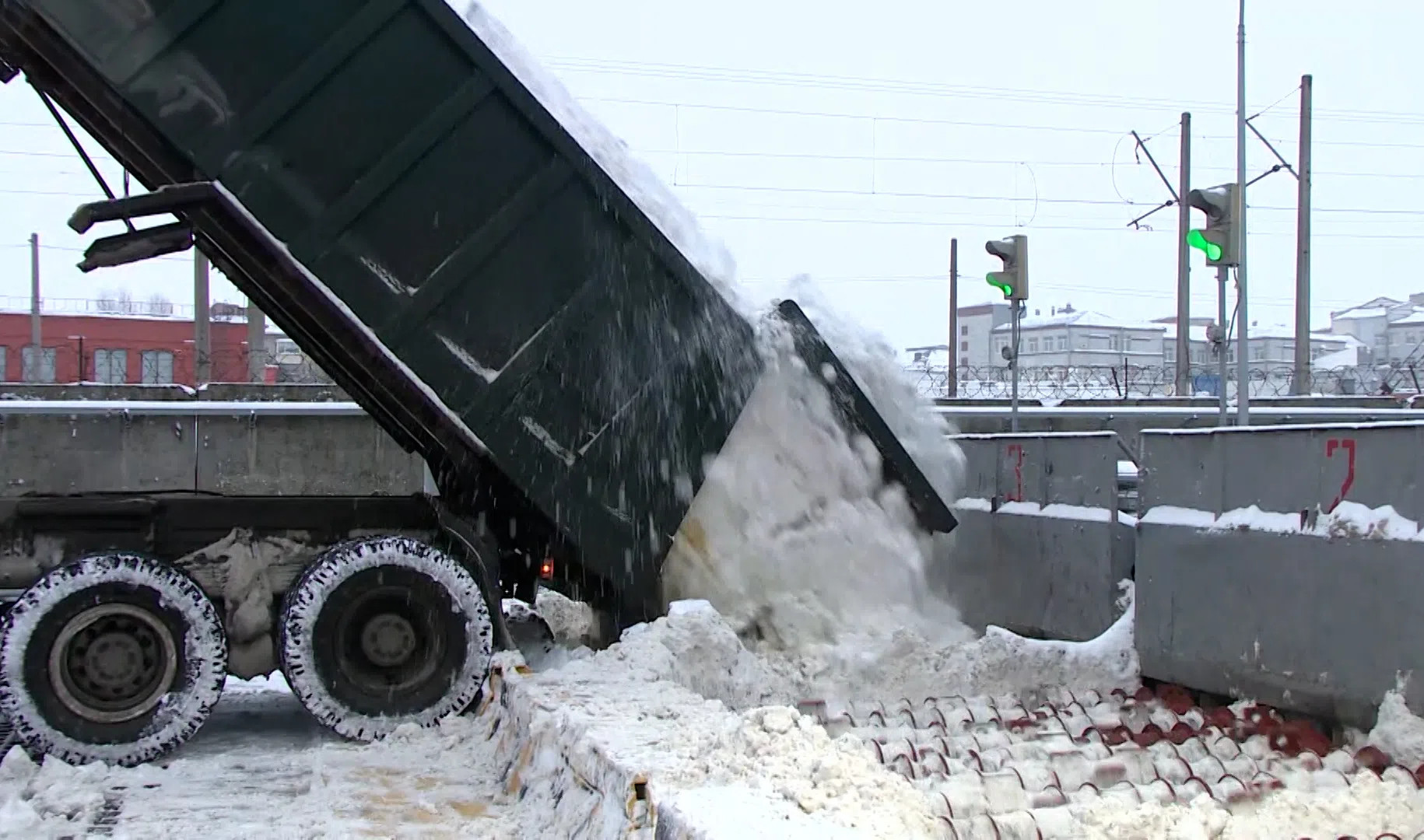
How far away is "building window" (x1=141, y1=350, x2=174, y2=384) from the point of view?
27844mm

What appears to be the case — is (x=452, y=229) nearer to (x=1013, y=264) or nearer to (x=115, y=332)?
(x=1013, y=264)

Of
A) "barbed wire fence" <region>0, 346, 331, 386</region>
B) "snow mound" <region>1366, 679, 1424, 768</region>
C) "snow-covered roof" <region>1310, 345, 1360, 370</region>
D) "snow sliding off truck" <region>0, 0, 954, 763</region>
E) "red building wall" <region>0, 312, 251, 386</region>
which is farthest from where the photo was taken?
"snow-covered roof" <region>1310, 345, 1360, 370</region>

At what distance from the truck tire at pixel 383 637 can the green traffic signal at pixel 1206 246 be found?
7180 mm

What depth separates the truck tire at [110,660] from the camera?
6.65 m

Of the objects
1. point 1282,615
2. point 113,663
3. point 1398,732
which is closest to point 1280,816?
point 1398,732

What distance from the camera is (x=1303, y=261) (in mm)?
23922

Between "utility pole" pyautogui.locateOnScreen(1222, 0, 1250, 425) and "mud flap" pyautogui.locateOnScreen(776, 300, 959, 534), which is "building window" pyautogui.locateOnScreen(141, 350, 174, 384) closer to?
"utility pole" pyautogui.locateOnScreen(1222, 0, 1250, 425)

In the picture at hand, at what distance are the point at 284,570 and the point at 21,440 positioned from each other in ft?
27.6

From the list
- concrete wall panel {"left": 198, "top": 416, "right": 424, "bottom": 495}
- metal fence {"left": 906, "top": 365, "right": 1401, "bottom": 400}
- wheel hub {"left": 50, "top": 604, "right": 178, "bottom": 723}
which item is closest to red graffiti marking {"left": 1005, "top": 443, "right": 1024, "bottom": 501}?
wheel hub {"left": 50, "top": 604, "right": 178, "bottom": 723}

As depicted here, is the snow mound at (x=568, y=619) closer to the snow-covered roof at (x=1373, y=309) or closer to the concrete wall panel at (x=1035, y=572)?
the concrete wall panel at (x=1035, y=572)

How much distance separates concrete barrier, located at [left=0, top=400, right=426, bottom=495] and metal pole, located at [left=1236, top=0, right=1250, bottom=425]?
8417 mm

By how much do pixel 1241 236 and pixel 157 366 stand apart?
22658 mm

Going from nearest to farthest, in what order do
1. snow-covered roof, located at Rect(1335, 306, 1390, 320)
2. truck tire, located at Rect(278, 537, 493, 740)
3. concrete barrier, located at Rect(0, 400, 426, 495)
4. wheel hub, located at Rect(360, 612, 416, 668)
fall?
truck tire, located at Rect(278, 537, 493, 740) → wheel hub, located at Rect(360, 612, 416, 668) → concrete barrier, located at Rect(0, 400, 426, 495) → snow-covered roof, located at Rect(1335, 306, 1390, 320)

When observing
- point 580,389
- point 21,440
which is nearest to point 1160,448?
point 580,389
